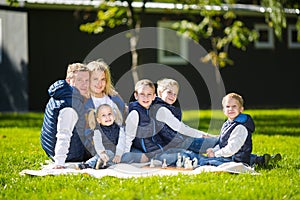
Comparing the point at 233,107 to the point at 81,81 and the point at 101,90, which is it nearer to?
the point at 101,90

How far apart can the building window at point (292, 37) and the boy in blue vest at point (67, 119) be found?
15321mm

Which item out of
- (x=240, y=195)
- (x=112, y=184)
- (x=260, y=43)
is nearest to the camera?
(x=240, y=195)

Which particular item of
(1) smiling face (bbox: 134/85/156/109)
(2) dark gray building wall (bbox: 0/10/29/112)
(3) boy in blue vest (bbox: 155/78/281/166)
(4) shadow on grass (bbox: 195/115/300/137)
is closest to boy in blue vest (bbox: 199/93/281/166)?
(3) boy in blue vest (bbox: 155/78/281/166)

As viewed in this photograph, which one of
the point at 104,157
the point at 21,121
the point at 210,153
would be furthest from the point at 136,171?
the point at 21,121

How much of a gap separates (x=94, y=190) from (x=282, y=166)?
2.28 m

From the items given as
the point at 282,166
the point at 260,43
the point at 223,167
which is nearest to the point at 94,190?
the point at 223,167

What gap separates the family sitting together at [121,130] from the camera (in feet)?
21.3

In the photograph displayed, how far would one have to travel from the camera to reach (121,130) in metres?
6.71

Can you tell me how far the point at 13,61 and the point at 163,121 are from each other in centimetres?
1061

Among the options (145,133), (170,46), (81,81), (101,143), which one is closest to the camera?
(101,143)

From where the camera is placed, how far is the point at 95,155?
660 cm

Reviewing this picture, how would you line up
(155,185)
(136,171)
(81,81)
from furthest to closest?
(81,81) → (136,171) → (155,185)

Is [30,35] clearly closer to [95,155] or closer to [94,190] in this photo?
[95,155]

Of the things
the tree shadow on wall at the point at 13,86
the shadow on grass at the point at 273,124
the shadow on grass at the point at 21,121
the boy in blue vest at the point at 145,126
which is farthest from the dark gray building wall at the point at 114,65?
the boy in blue vest at the point at 145,126
